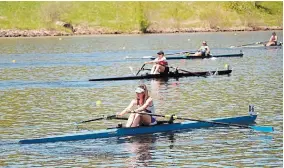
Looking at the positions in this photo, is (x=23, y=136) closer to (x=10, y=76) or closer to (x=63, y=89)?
(x=63, y=89)

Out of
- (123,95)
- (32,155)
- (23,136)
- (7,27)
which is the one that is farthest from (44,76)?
(7,27)

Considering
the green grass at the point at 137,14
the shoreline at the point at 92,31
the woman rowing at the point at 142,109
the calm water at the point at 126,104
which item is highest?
the green grass at the point at 137,14

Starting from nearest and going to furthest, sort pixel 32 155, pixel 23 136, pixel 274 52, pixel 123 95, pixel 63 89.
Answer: pixel 32 155
pixel 23 136
pixel 123 95
pixel 63 89
pixel 274 52

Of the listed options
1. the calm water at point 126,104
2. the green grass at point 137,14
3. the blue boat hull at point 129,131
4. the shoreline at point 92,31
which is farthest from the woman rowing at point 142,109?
the green grass at point 137,14

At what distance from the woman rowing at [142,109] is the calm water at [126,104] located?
72 centimetres

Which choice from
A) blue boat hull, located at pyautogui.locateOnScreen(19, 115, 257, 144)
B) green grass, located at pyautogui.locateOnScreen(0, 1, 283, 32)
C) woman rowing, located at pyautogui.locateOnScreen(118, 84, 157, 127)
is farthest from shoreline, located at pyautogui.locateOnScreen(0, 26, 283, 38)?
woman rowing, located at pyautogui.locateOnScreen(118, 84, 157, 127)

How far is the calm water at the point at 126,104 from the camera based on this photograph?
22.5m

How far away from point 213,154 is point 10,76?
1232 inches

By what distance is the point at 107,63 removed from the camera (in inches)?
2520

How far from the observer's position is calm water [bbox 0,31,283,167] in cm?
2248

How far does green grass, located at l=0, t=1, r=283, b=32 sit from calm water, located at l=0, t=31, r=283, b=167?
8194 centimetres

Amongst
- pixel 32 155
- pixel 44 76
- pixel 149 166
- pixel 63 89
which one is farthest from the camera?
pixel 44 76

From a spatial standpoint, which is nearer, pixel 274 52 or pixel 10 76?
pixel 10 76

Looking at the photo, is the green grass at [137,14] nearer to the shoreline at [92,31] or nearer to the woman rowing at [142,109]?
the shoreline at [92,31]
